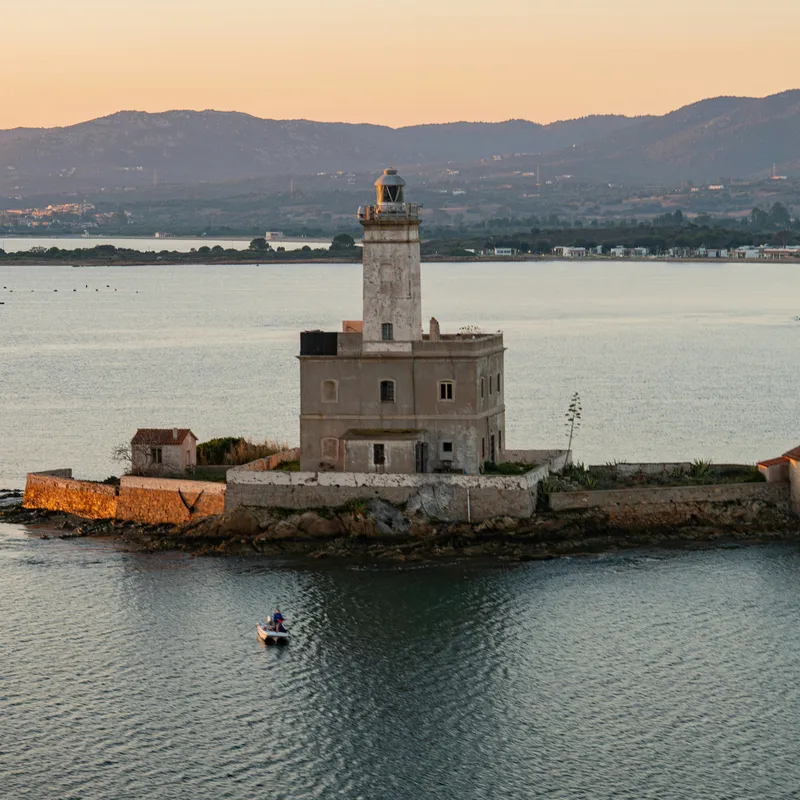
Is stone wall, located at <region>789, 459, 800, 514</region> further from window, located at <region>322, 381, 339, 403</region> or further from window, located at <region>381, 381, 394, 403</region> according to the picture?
window, located at <region>322, 381, 339, 403</region>

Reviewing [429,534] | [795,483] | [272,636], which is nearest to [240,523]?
[429,534]

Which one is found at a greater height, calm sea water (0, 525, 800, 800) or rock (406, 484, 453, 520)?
rock (406, 484, 453, 520)

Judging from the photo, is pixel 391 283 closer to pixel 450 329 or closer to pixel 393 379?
pixel 393 379

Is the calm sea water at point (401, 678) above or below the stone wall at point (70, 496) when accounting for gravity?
below

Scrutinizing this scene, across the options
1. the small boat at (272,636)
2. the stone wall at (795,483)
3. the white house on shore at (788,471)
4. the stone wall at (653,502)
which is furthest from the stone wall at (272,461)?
the stone wall at (795,483)

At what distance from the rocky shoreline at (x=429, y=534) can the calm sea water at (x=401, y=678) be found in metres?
0.85

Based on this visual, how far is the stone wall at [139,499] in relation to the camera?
40.9 m

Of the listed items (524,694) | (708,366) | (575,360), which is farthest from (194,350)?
(524,694)

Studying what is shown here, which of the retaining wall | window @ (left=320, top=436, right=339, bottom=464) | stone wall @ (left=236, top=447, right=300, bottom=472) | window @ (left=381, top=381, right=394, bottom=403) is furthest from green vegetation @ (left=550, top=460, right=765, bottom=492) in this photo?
the retaining wall

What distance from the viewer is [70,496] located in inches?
1708

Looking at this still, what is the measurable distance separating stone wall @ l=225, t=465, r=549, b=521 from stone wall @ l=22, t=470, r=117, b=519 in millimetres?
3871

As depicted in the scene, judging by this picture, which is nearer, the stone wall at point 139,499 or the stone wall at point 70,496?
the stone wall at point 139,499

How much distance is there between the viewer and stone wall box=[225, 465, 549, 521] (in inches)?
1550

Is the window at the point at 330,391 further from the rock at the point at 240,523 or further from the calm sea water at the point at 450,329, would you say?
the calm sea water at the point at 450,329
